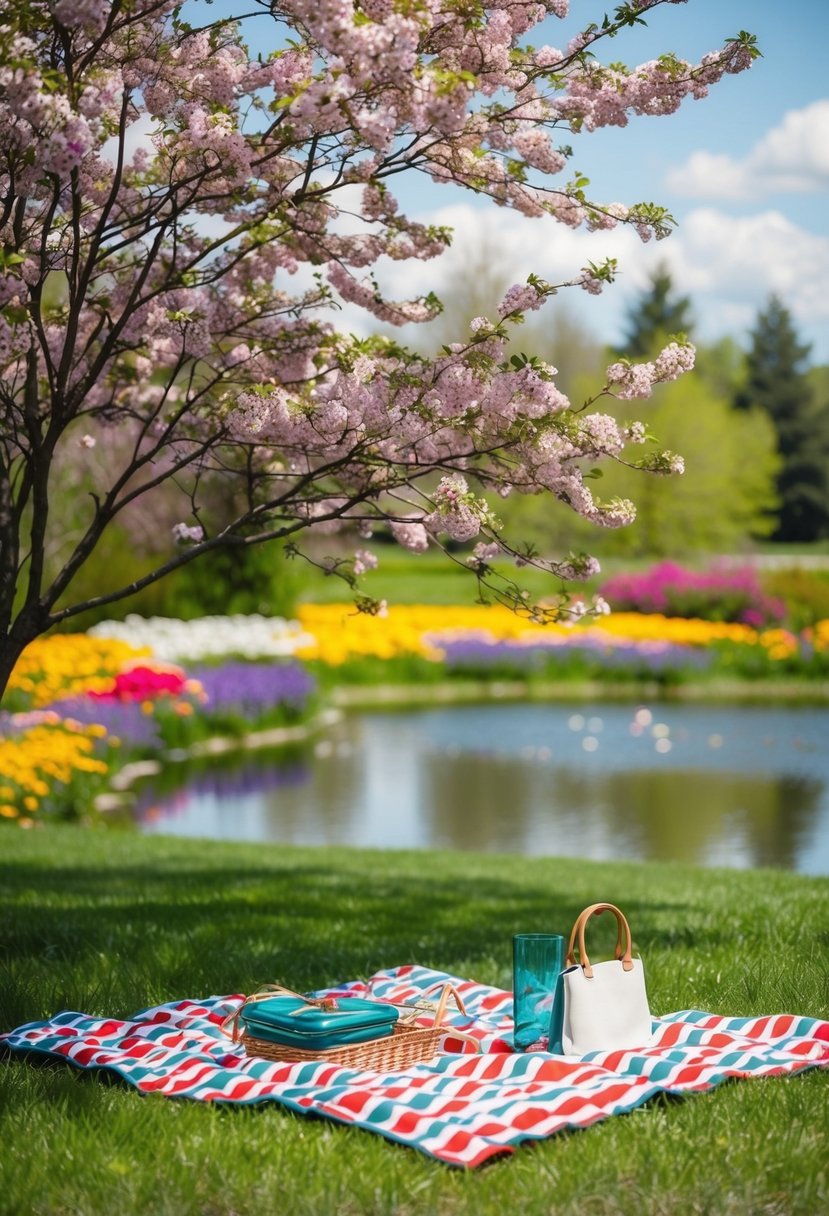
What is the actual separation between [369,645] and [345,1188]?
732 inches

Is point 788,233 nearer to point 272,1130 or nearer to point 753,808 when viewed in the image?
point 753,808

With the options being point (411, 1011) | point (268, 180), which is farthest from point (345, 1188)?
point (268, 180)

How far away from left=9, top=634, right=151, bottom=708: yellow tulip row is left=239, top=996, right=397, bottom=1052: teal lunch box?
1047 centimetres

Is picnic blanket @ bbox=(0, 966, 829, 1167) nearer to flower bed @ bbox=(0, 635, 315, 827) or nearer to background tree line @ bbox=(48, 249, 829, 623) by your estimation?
background tree line @ bbox=(48, 249, 829, 623)

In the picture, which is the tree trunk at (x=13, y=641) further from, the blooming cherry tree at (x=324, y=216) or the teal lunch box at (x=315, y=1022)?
the teal lunch box at (x=315, y=1022)

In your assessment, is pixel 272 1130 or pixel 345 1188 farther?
pixel 272 1130

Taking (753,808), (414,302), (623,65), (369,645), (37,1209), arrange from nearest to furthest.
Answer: (37,1209) → (623,65) → (414,302) → (753,808) → (369,645)

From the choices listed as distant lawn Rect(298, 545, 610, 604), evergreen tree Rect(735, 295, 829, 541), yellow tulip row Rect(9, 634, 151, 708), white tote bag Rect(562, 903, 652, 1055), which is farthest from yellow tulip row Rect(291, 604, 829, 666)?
evergreen tree Rect(735, 295, 829, 541)

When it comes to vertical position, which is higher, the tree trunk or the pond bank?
the pond bank

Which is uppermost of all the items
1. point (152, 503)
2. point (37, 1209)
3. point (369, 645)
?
point (152, 503)

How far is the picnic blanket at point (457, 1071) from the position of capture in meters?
3.34

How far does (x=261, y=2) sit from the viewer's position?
4.32 metres

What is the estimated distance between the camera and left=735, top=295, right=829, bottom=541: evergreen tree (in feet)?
171

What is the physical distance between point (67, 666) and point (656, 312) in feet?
147
